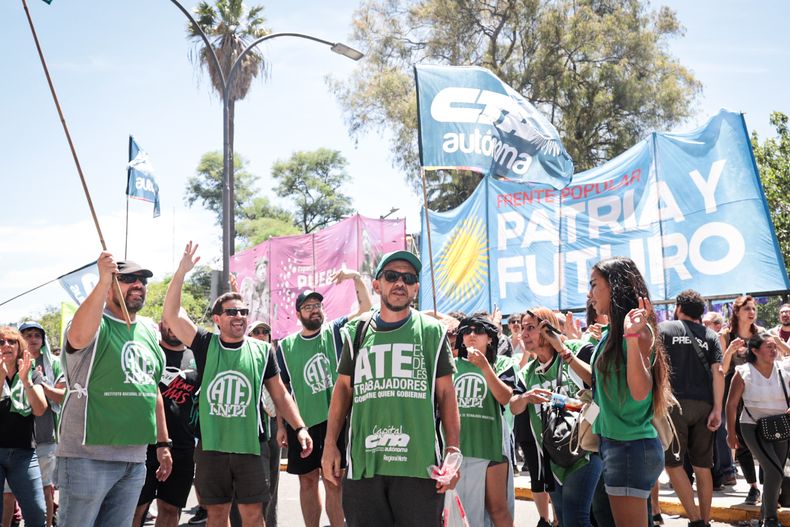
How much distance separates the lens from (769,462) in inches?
284

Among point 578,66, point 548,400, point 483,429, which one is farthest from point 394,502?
point 578,66

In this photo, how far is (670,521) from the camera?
27.1ft

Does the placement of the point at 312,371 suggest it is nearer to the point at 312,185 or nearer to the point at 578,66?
the point at 578,66

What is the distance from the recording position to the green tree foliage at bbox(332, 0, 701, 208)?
26.7m

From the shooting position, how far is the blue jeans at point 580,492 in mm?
5375

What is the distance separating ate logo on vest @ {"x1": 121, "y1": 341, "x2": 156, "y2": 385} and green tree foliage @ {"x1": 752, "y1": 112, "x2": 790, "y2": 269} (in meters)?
24.9

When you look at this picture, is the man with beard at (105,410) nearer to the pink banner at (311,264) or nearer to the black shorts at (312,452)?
the black shorts at (312,452)

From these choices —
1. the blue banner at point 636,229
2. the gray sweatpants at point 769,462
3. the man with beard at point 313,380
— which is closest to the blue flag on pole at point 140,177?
the blue banner at point 636,229

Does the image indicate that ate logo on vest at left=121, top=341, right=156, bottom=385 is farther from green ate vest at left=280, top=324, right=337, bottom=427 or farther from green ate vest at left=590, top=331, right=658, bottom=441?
green ate vest at left=590, top=331, right=658, bottom=441

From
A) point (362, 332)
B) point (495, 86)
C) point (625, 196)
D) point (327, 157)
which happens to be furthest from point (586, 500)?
point (327, 157)

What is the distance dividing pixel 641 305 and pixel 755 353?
4.05 metres

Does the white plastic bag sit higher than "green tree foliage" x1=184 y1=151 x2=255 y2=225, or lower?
lower

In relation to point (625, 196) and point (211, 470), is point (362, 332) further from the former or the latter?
point (625, 196)

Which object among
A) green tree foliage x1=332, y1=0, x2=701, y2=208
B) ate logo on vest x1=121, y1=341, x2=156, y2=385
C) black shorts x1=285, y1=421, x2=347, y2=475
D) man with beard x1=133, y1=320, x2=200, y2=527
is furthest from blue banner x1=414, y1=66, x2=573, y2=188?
green tree foliage x1=332, y1=0, x2=701, y2=208
